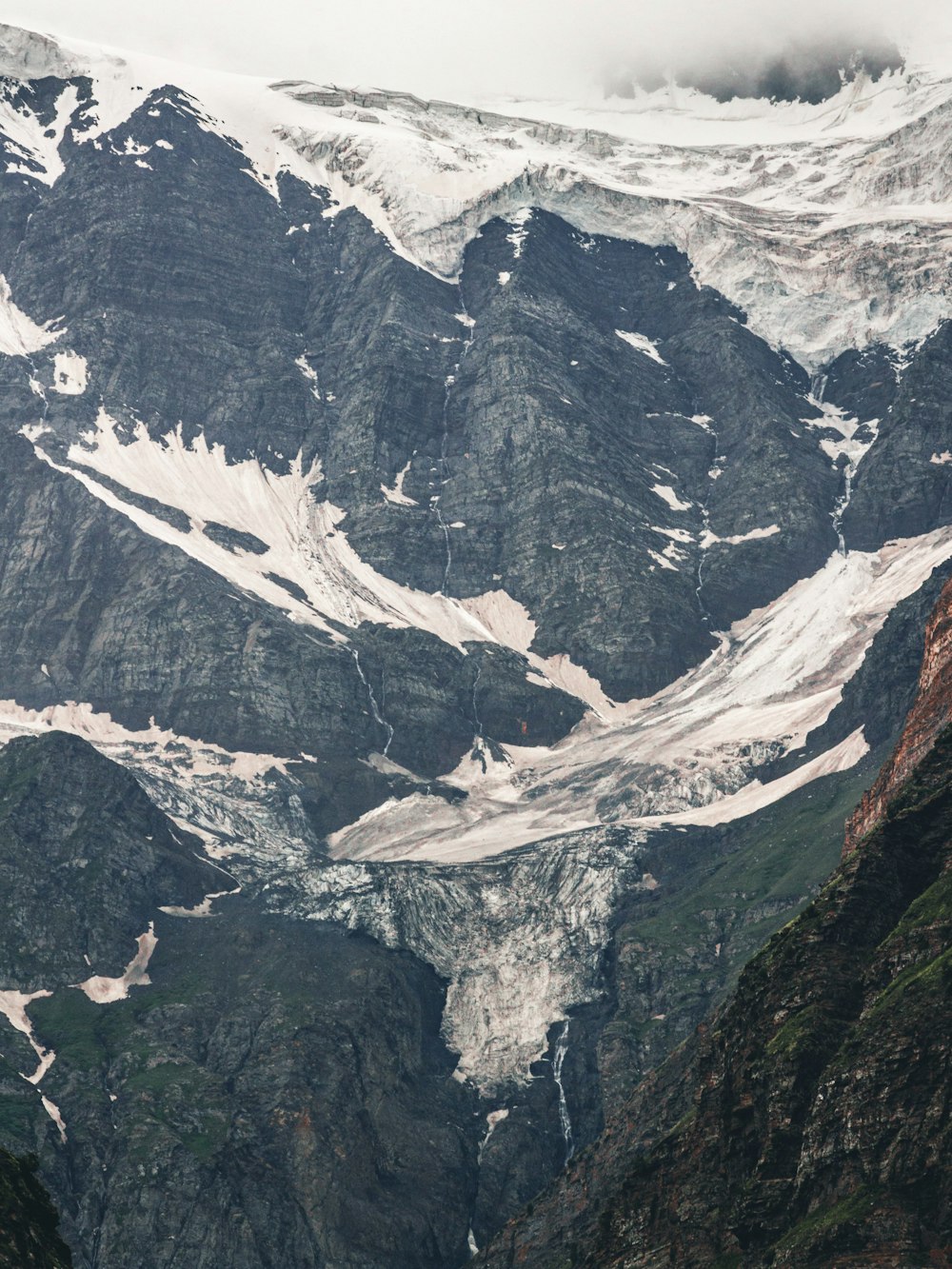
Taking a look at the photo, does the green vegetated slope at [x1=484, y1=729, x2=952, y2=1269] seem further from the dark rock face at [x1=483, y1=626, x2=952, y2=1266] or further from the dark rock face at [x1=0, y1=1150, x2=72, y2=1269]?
the dark rock face at [x1=0, y1=1150, x2=72, y2=1269]

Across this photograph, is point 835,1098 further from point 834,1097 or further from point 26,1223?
point 26,1223

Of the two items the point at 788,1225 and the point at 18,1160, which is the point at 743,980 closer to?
the point at 788,1225

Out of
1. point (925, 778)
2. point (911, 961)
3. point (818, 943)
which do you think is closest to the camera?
point (911, 961)

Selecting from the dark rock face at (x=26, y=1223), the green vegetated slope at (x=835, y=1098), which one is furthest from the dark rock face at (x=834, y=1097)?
the dark rock face at (x=26, y=1223)

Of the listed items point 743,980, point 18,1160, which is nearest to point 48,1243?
point 18,1160

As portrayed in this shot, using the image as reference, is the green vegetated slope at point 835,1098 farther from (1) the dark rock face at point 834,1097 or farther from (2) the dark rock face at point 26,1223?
(2) the dark rock face at point 26,1223

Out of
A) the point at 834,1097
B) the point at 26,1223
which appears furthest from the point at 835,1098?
the point at 26,1223
